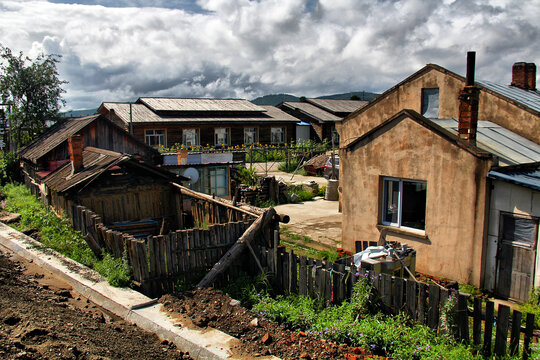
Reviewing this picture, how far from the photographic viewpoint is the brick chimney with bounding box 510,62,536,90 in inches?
668

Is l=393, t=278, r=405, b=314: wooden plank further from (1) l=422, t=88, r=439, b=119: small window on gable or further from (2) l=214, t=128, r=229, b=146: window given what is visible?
(2) l=214, t=128, r=229, b=146: window

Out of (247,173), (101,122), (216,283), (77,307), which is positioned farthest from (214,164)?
(77,307)

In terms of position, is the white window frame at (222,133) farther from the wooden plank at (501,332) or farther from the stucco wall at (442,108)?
the wooden plank at (501,332)

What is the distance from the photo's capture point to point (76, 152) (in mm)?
10984

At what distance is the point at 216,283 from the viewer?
7.56 meters

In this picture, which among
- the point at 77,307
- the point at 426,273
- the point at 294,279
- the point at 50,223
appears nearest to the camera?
the point at 77,307

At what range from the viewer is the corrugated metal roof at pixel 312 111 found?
42.8 metres

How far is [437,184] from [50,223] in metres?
9.38

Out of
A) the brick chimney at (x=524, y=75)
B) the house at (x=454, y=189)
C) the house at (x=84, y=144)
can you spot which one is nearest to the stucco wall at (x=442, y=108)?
the house at (x=454, y=189)

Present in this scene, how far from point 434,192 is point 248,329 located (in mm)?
5597

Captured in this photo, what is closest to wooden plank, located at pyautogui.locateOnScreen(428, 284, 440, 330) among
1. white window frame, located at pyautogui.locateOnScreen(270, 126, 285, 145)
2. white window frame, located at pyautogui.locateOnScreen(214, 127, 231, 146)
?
white window frame, located at pyautogui.locateOnScreen(214, 127, 231, 146)

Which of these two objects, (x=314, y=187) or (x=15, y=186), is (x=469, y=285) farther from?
(x=15, y=186)

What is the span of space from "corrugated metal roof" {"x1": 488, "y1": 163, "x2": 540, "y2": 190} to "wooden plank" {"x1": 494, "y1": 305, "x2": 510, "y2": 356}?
3566mm

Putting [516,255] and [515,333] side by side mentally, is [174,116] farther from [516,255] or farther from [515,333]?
[515,333]
